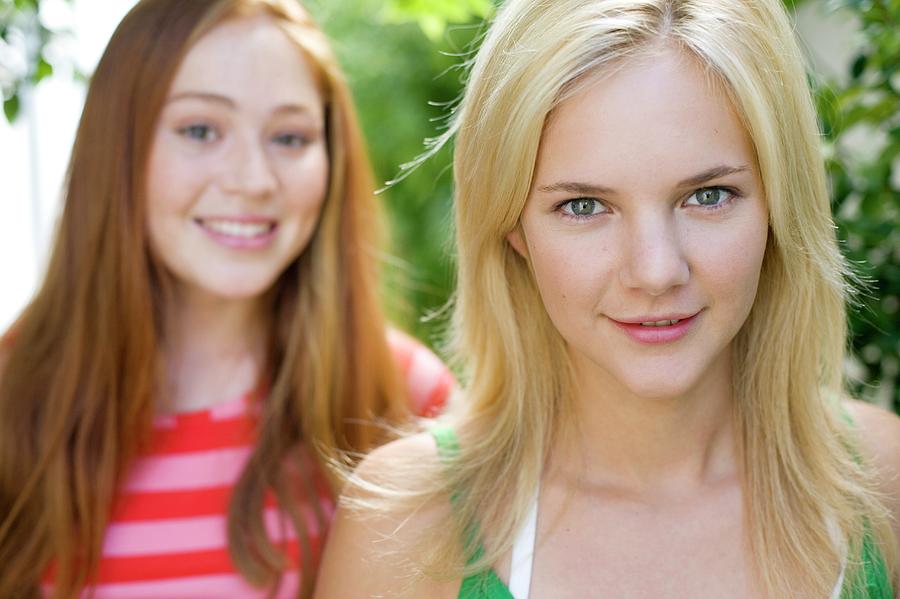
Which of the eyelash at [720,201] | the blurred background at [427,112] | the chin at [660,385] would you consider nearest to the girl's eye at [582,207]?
the eyelash at [720,201]

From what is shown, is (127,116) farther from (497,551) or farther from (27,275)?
(27,275)

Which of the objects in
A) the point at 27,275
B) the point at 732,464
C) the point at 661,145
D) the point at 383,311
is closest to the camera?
the point at 661,145

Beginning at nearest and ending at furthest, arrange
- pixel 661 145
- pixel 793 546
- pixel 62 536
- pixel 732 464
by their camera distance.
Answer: pixel 661 145
pixel 793 546
pixel 732 464
pixel 62 536

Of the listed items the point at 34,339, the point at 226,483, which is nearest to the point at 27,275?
the point at 34,339

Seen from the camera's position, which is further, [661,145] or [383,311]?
[383,311]

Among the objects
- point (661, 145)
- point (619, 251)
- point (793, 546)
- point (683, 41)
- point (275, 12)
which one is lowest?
point (793, 546)

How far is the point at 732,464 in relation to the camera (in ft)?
5.85

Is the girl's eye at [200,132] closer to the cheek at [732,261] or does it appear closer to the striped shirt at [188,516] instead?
the striped shirt at [188,516]

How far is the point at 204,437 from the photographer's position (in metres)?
2.34

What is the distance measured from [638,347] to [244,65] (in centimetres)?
107

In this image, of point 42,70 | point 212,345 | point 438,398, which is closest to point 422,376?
point 438,398

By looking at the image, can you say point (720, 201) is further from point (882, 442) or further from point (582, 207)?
point (882, 442)

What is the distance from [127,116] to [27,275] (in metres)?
2.59

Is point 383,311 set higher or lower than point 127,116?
lower
